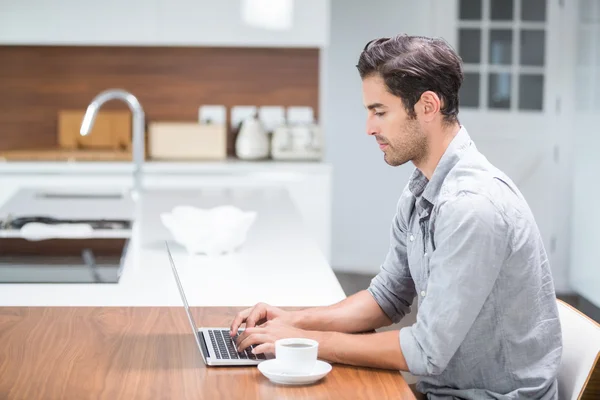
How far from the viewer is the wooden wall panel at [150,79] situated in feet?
19.1

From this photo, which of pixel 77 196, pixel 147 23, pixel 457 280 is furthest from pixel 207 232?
pixel 147 23

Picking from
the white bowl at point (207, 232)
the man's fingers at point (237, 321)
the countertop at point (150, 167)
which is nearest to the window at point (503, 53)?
the countertop at point (150, 167)

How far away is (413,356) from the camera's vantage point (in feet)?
5.50

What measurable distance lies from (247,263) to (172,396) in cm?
120

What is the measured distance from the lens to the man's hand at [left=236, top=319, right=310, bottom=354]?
1.70m

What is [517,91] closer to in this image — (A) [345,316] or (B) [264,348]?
(A) [345,316]

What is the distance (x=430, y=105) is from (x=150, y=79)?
13.9 feet

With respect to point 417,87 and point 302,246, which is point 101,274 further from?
point 417,87

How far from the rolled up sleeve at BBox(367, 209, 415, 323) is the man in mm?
135

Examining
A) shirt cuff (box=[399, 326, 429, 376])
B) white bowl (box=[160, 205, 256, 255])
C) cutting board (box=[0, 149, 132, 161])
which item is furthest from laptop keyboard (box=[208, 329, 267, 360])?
cutting board (box=[0, 149, 132, 161])

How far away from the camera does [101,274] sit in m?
2.51

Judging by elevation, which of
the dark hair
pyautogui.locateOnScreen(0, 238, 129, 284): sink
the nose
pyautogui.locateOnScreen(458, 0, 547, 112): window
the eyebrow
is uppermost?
pyautogui.locateOnScreen(458, 0, 547, 112): window

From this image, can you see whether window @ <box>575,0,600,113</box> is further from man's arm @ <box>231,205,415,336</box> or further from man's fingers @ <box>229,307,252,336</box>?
Answer: man's fingers @ <box>229,307,252,336</box>

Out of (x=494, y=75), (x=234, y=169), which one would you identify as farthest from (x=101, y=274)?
(x=494, y=75)
